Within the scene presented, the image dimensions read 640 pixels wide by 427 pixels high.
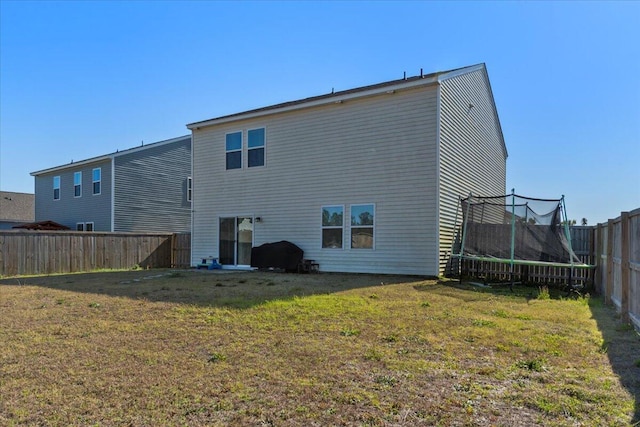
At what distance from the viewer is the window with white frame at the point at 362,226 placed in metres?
12.2

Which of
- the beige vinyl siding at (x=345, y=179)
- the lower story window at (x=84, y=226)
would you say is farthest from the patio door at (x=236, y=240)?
the lower story window at (x=84, y=226)

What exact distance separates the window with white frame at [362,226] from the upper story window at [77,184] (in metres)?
16.9

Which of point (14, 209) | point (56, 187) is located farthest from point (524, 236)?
point (14, 209)

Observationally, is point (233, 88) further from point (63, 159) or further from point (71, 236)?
point (63, 159)

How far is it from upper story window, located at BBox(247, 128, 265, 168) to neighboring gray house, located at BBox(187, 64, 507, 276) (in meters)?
0.05

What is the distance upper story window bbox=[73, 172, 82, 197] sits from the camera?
71.7ft

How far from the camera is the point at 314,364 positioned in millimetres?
3670

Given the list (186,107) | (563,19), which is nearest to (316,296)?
(563,19)

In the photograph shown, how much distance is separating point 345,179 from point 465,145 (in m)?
4.31

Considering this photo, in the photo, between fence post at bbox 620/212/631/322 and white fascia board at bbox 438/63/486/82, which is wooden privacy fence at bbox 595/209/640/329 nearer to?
fence post at bbox 620/212/631/322

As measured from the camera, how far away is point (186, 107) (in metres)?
17.3

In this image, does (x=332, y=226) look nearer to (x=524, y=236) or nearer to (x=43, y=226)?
(x=524, y=236)

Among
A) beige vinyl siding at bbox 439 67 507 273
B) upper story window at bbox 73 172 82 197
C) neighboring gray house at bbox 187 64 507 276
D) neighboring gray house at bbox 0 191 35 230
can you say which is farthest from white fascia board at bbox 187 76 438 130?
neighboring gray house at bbox 0 191 35 230

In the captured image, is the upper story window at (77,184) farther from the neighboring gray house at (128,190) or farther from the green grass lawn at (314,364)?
the green grass lawn at (314,364)
